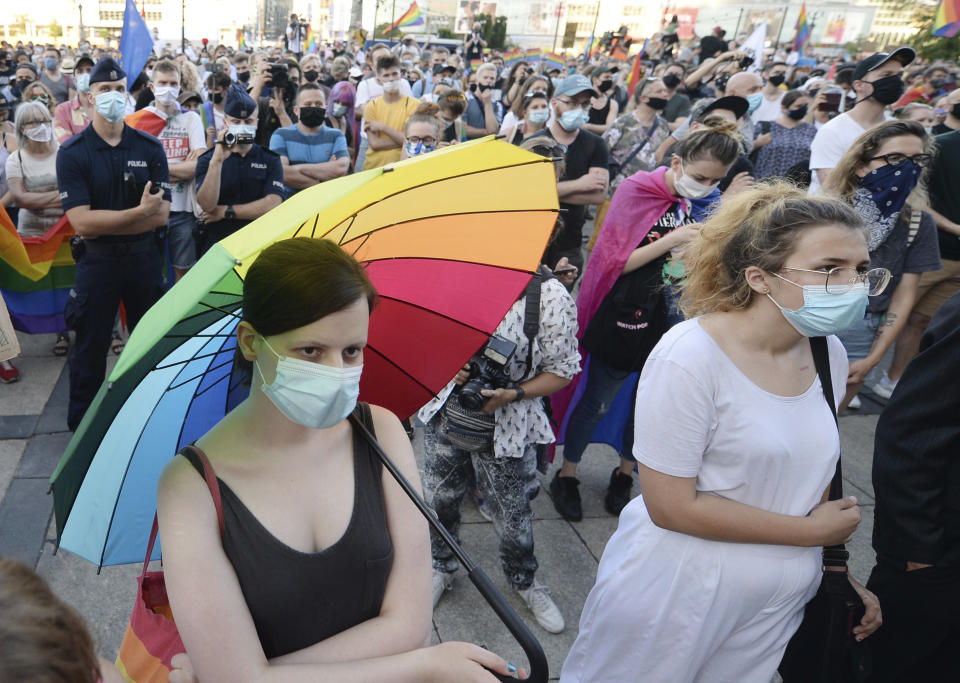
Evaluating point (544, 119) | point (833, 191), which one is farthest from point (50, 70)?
point (833, 191)

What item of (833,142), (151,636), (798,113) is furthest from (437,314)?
(798,113)

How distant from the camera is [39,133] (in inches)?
197

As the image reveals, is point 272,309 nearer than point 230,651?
No

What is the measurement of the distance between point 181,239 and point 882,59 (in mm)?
5749

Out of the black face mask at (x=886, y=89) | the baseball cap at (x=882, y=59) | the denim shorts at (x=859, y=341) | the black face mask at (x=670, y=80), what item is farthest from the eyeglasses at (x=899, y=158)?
the black face mask at (x=670, y=80)

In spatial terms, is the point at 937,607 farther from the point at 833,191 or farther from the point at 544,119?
the point at 544,119

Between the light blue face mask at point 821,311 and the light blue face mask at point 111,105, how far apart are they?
3694 mm

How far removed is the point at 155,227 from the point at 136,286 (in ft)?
1.24

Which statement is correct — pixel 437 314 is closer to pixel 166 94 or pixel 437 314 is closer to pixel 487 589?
pixel 487 589

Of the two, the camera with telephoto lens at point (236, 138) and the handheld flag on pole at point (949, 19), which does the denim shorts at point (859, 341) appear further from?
the handheld flag on pole at point (949, 19)

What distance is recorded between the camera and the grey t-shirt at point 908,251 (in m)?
3.69

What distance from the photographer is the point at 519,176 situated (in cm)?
179

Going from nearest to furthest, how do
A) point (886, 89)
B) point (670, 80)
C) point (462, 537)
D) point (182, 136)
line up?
point (462, 537), point (886, 89), point (182, 136), point (670, 80)

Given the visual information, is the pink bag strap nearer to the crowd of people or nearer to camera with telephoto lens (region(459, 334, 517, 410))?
the crowd of people
